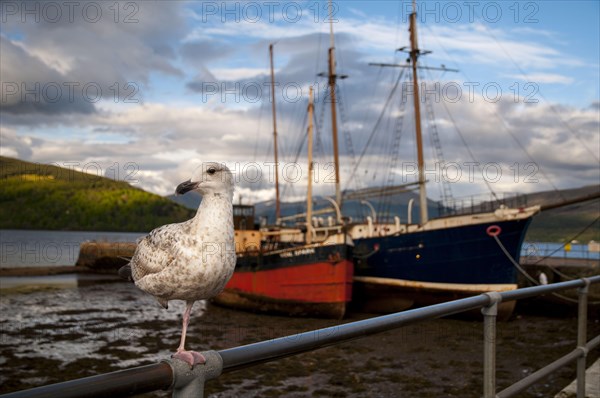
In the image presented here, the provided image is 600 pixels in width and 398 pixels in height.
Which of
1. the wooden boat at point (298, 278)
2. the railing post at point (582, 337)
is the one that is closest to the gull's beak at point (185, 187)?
the railing post at point (582, 337)

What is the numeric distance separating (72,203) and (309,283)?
11917 cm

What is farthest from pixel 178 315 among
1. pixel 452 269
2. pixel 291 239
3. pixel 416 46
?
pixel 416 46

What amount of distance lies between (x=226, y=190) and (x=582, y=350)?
12.6 ft

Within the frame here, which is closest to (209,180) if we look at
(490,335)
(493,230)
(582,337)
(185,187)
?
(185,187)

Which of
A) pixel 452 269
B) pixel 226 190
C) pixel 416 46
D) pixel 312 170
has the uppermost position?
pixel 416 46

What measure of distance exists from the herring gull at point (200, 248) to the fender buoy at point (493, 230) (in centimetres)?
2255

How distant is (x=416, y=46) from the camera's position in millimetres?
31688

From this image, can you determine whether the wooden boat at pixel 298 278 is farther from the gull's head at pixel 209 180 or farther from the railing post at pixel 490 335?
the gull's head at pixel 209 180

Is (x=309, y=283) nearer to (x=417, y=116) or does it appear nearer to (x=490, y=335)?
(x=417, y=116)

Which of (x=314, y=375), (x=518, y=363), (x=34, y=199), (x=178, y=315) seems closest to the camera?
(x=314, y=375)

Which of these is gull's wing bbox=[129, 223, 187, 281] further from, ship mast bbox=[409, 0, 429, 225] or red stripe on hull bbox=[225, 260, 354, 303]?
ship mast bbox=[409, 0, 429, 225]

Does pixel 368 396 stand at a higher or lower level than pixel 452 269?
lower

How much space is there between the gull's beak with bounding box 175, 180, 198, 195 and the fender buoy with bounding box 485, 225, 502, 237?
2264 centimetres

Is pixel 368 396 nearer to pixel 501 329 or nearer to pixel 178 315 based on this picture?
pixel 501 329
